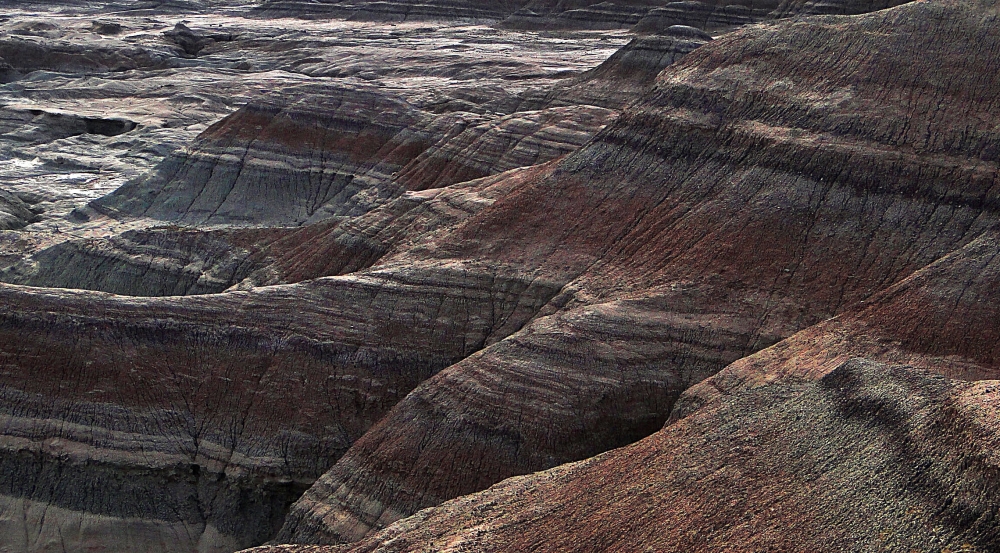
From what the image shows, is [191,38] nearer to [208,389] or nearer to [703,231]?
[208,389]

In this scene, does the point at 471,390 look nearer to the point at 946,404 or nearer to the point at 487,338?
the point at 487,338

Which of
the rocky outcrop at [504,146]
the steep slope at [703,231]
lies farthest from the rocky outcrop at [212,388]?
the rocky outcrop at [504,146]

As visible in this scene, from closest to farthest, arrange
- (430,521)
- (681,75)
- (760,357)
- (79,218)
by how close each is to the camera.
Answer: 1. (430,521)
2. (760,357)
3. (681,75)
4. (79,218)

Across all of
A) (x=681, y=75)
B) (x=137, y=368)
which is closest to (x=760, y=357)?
(x=681, y=75)

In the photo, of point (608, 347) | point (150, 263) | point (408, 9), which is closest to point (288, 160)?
point (150, 263)

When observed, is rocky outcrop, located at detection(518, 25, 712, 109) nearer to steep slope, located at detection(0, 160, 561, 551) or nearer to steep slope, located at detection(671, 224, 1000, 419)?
steep slope, located at detection(0, 160, 561, 551)
